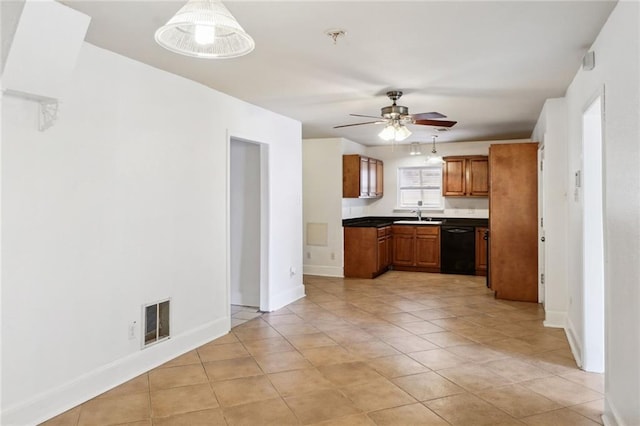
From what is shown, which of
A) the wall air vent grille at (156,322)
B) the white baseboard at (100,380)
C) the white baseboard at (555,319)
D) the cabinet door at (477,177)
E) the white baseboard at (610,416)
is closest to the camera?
the white baseboard at (610,416)

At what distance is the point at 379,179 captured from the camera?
28.4ft

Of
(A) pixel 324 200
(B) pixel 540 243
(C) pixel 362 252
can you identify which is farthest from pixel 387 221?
(B) pixel 540 243

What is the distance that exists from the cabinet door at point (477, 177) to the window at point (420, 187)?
716mm

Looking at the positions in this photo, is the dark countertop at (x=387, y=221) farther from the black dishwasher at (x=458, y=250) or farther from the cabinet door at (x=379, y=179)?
the cabinet door at (x=379, y=179)

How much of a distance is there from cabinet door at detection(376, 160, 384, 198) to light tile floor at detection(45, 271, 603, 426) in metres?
3.70

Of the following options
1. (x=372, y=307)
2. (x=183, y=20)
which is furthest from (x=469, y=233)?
(x=183, y=20)

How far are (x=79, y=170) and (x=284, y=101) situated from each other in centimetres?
237

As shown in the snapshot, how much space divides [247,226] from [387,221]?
12.3ft

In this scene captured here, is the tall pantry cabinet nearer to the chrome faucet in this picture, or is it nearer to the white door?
the white door

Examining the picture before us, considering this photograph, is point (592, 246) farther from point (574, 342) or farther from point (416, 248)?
point (416, 248)

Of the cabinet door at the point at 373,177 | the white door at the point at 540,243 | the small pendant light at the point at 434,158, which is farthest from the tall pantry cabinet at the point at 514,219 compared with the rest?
the cabinet door at the point at 373,177

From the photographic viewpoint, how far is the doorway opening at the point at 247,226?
5363mm

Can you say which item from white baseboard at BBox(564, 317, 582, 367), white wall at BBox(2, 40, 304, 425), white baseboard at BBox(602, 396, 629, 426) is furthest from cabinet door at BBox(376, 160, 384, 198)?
white baseboard at BBox(602, 396, 629, 426)

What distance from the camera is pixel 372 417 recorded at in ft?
8.98
